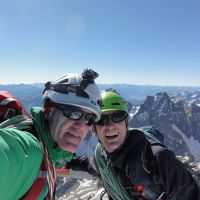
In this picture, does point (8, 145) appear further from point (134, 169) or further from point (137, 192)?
point (137, 192)

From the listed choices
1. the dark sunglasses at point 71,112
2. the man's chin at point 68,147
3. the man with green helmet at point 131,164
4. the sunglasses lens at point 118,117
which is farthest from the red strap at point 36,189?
the sunglasses lens at point 118,117

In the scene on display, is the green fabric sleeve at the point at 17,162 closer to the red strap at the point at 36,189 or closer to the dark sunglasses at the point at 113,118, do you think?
the red strap at the point at 36,189

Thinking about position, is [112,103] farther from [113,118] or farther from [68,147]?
[68,147]

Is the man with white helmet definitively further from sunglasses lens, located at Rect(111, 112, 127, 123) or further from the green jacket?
sunglasses lens, located at Rect(111, 112, 127, 123)

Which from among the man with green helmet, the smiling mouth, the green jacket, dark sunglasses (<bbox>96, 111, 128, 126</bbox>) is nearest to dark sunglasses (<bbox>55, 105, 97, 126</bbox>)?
Result: the green jacket

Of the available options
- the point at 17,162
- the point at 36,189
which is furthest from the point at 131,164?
the point at 17,162

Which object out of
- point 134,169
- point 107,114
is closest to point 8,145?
point 134,169
